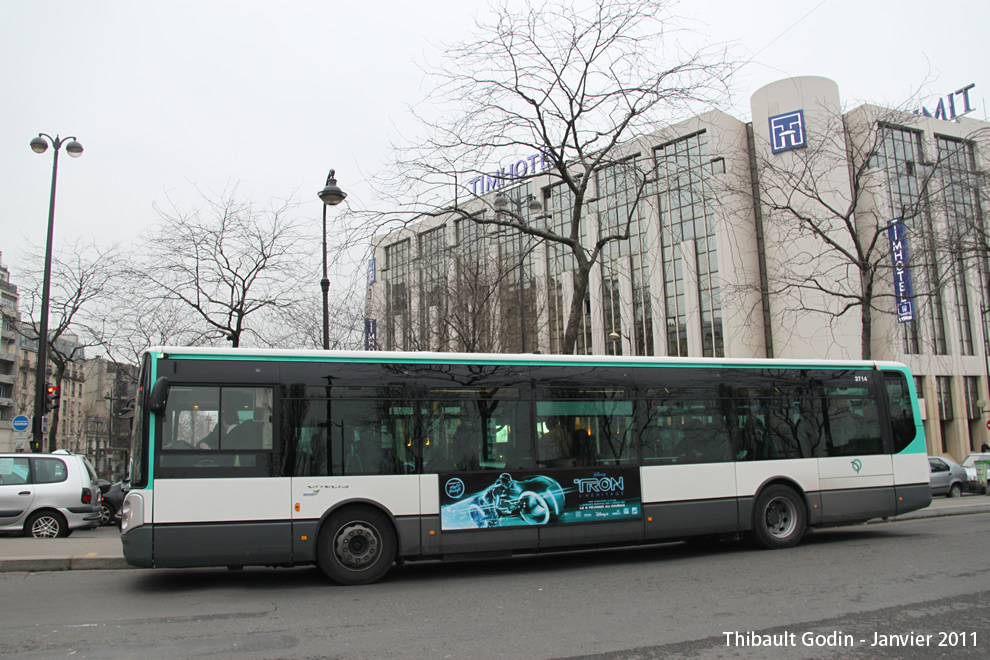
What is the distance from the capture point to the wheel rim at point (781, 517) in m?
11.4

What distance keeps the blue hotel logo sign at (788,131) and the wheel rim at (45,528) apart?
42952mm

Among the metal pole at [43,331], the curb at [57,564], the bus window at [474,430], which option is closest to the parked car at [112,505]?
the metal pole at [43,331]

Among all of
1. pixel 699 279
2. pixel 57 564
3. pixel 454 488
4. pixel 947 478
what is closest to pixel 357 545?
pixel 454 488

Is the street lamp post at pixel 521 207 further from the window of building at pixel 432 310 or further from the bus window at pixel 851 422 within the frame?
the bus window at pixel 851 422

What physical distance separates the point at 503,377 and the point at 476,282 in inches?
536

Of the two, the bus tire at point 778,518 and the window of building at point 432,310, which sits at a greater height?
the window of building at point 432,310

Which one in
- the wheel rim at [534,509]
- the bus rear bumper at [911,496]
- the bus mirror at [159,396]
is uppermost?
the bus mirror at [159,396]

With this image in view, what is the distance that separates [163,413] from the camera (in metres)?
8.50

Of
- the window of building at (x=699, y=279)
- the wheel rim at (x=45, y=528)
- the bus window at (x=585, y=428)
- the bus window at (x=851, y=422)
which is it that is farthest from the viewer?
the window of building at (x=699, y=279)

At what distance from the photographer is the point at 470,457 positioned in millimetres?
9609

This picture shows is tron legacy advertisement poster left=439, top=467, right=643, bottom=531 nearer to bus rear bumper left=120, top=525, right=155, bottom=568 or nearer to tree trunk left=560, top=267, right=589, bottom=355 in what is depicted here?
bus rear bumper left=120, top=525, right=155, bottom=568

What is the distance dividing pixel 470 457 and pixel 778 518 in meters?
5.26

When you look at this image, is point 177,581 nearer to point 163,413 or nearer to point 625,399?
point 163,413

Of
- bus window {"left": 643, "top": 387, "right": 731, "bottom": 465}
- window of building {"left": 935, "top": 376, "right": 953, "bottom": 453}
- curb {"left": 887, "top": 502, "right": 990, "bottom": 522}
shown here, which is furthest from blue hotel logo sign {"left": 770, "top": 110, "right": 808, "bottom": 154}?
bus window {"left": 643, "top": 387, "right": 731, "bottom": 465}
